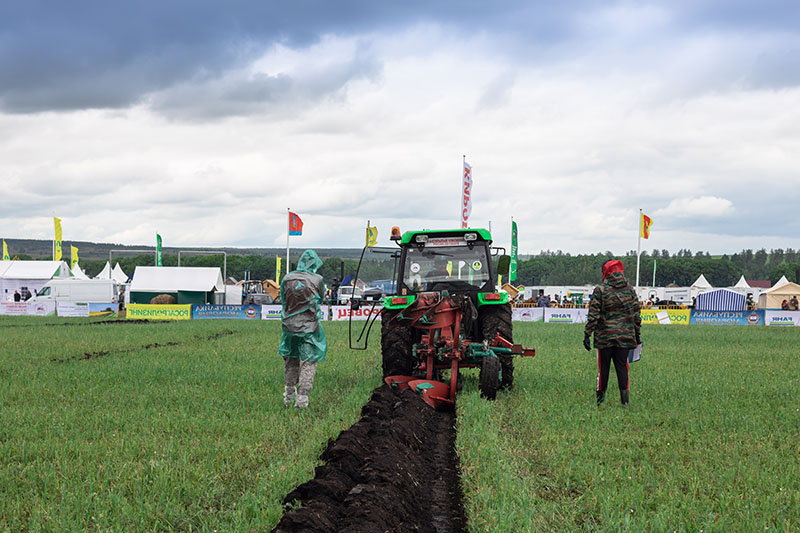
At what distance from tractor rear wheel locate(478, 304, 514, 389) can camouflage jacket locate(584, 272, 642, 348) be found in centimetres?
128

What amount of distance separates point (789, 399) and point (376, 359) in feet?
26.2

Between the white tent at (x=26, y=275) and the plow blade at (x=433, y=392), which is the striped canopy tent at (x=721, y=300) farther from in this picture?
the plow blade at (x=433, y=392)

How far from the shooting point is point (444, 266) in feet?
32.9

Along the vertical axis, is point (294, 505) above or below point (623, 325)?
below

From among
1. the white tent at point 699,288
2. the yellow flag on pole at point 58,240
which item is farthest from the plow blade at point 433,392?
the white tent at point 699,288

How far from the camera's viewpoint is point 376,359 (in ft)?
47.5

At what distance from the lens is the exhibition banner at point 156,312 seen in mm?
31969

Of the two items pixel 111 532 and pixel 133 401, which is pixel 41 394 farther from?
pixel 111 532

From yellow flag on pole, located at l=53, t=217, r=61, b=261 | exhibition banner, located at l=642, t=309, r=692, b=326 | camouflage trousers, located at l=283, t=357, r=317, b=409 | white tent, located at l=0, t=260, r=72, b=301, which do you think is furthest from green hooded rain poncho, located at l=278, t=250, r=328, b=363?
white tent, located at l=0, t=260, r=72, b=301

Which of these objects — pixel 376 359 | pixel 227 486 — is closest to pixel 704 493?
pixel 227 486

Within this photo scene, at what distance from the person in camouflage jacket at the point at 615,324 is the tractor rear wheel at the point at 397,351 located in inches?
93.7

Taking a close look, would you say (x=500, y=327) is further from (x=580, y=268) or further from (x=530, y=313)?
(x=580, y=268)

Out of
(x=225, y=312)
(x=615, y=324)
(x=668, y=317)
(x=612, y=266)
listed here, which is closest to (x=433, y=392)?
(x=615, y=324)

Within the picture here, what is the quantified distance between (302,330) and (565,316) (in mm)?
25960
